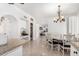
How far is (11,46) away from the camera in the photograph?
1.89 metres

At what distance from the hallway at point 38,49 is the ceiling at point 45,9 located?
0.40m

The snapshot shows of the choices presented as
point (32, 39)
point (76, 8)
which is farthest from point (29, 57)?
point (76, 8)

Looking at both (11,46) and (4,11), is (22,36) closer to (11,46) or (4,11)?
(11,46)

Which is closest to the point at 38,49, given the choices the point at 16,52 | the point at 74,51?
the point at 16,52

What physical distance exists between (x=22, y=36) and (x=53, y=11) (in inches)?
26.0

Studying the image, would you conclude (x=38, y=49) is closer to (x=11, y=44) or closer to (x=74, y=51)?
(x=11, y=44)

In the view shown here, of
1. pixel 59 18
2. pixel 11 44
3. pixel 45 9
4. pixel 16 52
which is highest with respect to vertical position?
pixel 45 9

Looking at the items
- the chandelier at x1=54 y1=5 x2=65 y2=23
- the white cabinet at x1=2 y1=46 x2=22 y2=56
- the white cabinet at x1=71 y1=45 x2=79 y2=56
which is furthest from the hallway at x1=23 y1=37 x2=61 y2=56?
the chandelier at x1=54 y1=5 x2=65 y2=23

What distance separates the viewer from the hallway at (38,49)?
2008mm

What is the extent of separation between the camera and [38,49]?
2.02 m

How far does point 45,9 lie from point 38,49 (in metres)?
0.67

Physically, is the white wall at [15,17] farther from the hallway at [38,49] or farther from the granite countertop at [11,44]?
the hallway at [38,49]

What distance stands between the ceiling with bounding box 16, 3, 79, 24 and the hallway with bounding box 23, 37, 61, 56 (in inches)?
15.7

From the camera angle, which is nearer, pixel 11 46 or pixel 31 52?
pixel 11 46
